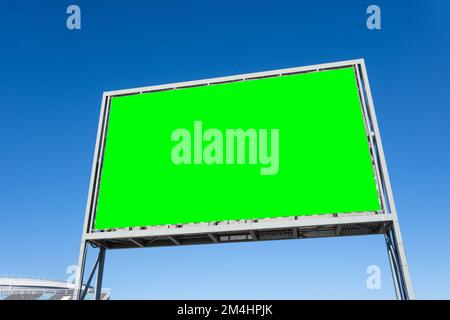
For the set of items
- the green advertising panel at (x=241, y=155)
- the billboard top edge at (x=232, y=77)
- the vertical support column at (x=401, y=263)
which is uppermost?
the billboard top edge at (x=232, y=77)

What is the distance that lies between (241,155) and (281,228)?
3127mm

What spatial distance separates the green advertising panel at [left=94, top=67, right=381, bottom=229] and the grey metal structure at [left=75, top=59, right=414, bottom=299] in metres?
0.23

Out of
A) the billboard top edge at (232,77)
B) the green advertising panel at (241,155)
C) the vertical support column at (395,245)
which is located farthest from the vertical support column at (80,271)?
the vertical support column at (395,245)

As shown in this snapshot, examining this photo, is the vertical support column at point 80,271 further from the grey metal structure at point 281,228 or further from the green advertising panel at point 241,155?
the green advertising panel at point 241,155

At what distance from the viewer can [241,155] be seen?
543 inches

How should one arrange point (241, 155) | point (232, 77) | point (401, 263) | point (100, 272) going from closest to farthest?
point (401, 263) → point (241, 155) → point (100, 272) → point (232, 77)

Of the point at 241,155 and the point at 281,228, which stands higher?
the point at 241,155

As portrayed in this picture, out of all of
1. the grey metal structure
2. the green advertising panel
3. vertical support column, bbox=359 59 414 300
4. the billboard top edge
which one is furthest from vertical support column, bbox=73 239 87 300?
vertical support column, bbox=359 59 414 300

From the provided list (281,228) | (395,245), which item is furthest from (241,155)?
(395,245)

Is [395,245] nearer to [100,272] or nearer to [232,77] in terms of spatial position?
[232,77]

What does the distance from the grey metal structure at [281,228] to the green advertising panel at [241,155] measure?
0.23 m

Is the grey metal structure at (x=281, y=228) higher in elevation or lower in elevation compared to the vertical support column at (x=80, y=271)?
higher

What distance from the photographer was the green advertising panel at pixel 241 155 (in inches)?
499
